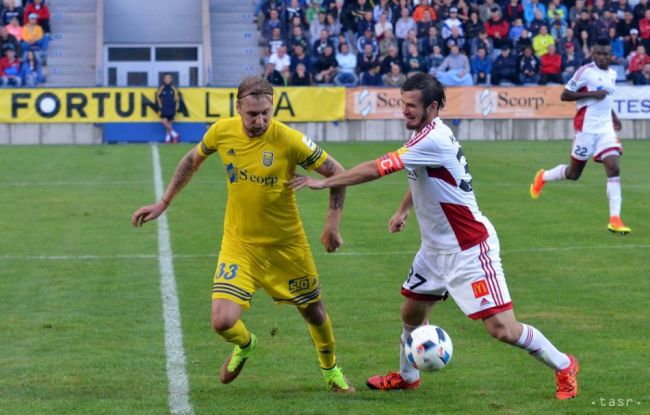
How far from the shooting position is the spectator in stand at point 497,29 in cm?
3900

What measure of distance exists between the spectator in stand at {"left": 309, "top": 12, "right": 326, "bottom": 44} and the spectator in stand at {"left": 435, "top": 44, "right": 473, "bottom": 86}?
4.29 m

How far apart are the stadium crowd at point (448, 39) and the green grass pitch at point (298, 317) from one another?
50.5ft

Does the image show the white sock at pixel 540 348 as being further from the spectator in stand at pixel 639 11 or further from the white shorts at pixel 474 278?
the spectator in stand at pixel 639 11

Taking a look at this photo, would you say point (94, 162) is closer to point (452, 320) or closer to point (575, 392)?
point (452, 320)

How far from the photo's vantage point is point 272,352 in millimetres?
9578

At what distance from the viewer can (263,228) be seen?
8.16m

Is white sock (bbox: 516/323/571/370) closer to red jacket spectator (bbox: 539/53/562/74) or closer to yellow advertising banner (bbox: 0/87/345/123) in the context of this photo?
yellow advertising banner (bbox: 0/87/345/123)

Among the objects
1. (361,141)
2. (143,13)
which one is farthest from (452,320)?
(143,13)

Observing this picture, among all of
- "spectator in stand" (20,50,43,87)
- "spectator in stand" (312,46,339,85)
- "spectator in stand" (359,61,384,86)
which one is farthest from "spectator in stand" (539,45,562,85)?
"spectator in stand" (20,50,43,87)

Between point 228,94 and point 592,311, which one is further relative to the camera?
point 228,94

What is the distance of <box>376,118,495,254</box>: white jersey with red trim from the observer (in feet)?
24.9

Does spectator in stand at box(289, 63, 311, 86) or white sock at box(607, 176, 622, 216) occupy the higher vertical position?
spectator in stand at box(289, 63, 311, 86)

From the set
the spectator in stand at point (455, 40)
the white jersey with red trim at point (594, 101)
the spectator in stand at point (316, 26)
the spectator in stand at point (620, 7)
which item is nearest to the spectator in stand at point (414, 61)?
the spectator in stand at point (455, 40)

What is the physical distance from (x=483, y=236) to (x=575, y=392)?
1.15 meters
